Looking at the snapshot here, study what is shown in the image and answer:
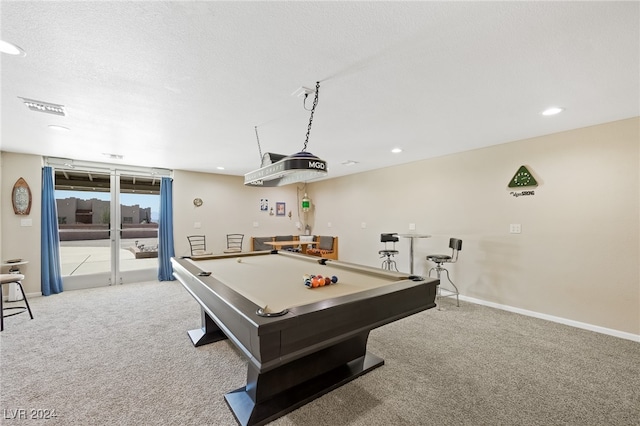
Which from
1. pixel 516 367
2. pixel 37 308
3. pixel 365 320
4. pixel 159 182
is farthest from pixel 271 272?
pixel 159 182

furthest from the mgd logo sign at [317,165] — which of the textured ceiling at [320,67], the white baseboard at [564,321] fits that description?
the white baseboard at [564,321]

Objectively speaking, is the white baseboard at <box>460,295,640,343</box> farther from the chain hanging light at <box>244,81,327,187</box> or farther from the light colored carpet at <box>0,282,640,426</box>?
the chain hanging light at <box>244,81,327,187</box>

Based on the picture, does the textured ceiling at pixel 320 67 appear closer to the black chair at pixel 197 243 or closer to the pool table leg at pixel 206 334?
the pool table leg at pixel 206 334

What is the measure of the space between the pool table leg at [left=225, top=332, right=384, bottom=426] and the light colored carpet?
61 millimetres

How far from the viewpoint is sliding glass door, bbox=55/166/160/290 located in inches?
201

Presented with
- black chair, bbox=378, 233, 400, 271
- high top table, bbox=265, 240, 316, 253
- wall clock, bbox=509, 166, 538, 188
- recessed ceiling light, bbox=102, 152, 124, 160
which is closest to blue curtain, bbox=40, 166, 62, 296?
recessed ceiling light, bbox=102, 152, 124, 160

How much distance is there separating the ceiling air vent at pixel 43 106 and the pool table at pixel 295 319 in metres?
1.91

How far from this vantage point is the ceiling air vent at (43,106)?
2.48 metres

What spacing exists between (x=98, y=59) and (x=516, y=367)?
4105 millimetres

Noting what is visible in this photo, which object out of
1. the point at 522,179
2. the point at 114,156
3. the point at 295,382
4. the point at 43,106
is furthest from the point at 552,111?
the point at 114,156

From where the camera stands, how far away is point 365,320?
67.6 inches

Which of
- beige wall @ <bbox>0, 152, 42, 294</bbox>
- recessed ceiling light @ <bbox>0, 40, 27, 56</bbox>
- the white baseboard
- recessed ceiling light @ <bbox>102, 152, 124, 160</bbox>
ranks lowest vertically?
the white baseboard

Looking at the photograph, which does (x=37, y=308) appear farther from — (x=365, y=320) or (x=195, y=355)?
(x=365, y=320)

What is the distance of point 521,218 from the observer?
3779 millimetres
